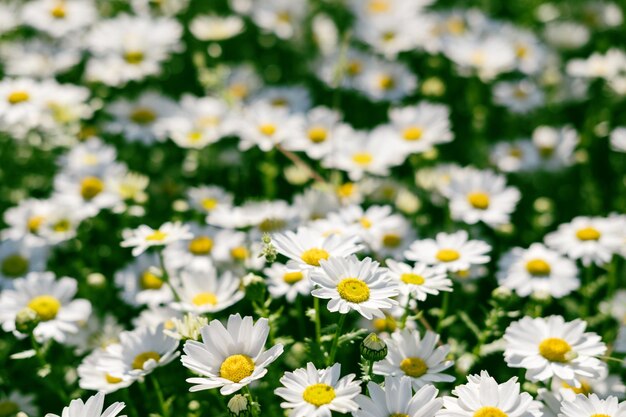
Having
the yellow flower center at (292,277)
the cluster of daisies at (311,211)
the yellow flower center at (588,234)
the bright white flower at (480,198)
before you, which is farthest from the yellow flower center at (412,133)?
the yellow flower center at (292,277)

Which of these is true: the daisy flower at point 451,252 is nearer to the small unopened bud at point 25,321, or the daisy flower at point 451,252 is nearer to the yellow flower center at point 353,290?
the yellow flower center at point 353,290

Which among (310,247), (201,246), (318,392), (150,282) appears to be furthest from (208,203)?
(318,392)

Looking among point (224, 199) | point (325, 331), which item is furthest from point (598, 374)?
point (224, 199)

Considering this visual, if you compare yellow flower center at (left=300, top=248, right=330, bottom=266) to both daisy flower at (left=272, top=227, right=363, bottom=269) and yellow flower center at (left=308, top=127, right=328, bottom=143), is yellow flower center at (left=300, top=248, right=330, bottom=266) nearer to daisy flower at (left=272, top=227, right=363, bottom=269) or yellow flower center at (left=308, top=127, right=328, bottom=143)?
daisy flower at (left=272, top=227, right=363, bottom=269)

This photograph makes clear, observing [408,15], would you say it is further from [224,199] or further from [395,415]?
[395,415]

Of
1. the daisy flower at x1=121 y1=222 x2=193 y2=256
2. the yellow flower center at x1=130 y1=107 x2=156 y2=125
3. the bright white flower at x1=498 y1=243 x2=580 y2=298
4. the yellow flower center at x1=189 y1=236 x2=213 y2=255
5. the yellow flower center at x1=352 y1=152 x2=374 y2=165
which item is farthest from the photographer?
the yellow flower center at x1=130 y1=107 x2=156 y2=125

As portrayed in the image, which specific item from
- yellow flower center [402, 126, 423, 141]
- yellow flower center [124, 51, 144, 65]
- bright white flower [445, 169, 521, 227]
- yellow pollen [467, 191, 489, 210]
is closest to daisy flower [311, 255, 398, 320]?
bright white flower [445, 169, 521, 227]
